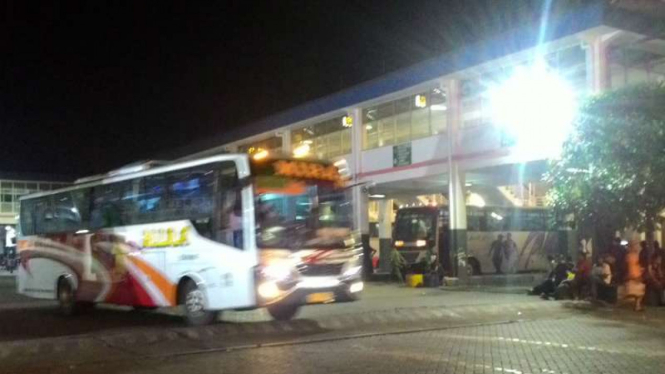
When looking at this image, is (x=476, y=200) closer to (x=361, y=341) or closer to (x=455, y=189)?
(x=455, y=189)

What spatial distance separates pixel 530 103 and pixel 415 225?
10.1m

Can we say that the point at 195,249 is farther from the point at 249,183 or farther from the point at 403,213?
the point at 403,213

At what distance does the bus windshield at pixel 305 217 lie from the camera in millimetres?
13547

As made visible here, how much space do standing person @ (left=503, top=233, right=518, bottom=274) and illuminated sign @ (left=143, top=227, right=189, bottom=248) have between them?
20.0 meters

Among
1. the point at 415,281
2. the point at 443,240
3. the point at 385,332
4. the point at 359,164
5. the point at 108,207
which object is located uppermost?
the point at 359,164

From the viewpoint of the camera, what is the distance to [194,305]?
47.5 ft

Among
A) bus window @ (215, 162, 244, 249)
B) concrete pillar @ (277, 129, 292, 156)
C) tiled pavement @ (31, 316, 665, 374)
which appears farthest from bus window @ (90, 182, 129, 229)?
concrete pillar @ (277, 129, 292, 156)

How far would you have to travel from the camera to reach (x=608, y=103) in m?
16.9

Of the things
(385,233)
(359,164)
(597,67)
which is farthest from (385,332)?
(385,233)

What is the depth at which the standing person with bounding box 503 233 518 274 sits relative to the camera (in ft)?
106

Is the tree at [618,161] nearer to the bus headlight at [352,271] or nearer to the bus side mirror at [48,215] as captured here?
the bus headlight at [352,271]

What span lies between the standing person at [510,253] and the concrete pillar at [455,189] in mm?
5751

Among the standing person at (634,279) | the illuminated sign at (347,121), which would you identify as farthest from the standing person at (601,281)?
the illuminated sign at (347,121)

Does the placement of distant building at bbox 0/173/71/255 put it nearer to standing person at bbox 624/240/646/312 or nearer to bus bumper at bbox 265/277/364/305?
bus bumper at bbox 265/277/364/305
